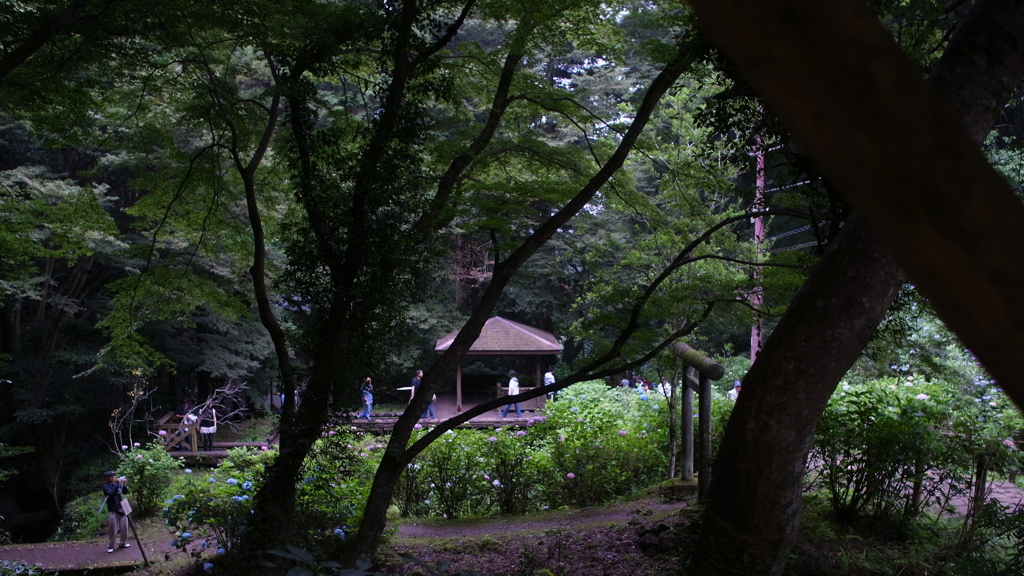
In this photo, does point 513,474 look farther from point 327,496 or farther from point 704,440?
point 704,440

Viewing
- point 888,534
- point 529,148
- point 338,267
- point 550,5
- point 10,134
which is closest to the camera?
point 888,534

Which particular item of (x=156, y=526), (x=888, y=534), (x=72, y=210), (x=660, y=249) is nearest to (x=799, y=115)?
(x=888, y=534)

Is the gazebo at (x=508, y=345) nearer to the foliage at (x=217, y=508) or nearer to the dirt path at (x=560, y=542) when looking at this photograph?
the dirt path at (x=560, y=542)

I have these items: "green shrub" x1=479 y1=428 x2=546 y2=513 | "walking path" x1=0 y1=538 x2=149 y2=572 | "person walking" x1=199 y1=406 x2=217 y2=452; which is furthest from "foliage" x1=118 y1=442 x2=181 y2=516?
"green shrub" x1=479 y1=428 x2=546 y2=513

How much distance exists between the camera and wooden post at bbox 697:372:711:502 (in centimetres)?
533

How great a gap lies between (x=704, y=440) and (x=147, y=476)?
979cm

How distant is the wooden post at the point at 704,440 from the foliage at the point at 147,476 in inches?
369

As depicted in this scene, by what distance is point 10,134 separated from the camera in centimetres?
1425

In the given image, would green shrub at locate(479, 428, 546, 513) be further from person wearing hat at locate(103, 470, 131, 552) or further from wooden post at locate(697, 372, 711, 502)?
person wearing hat at locate(103, 470, 131, 552)

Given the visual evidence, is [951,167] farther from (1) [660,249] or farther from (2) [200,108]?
(1) [660,249]

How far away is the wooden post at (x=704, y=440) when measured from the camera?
5.33 meters

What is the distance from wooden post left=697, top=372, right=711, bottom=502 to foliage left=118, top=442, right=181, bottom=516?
9.38 meters

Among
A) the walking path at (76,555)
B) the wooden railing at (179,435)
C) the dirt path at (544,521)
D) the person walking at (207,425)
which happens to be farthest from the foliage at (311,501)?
the person walking at (207,425)

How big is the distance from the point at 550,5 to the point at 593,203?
11.4 meters
